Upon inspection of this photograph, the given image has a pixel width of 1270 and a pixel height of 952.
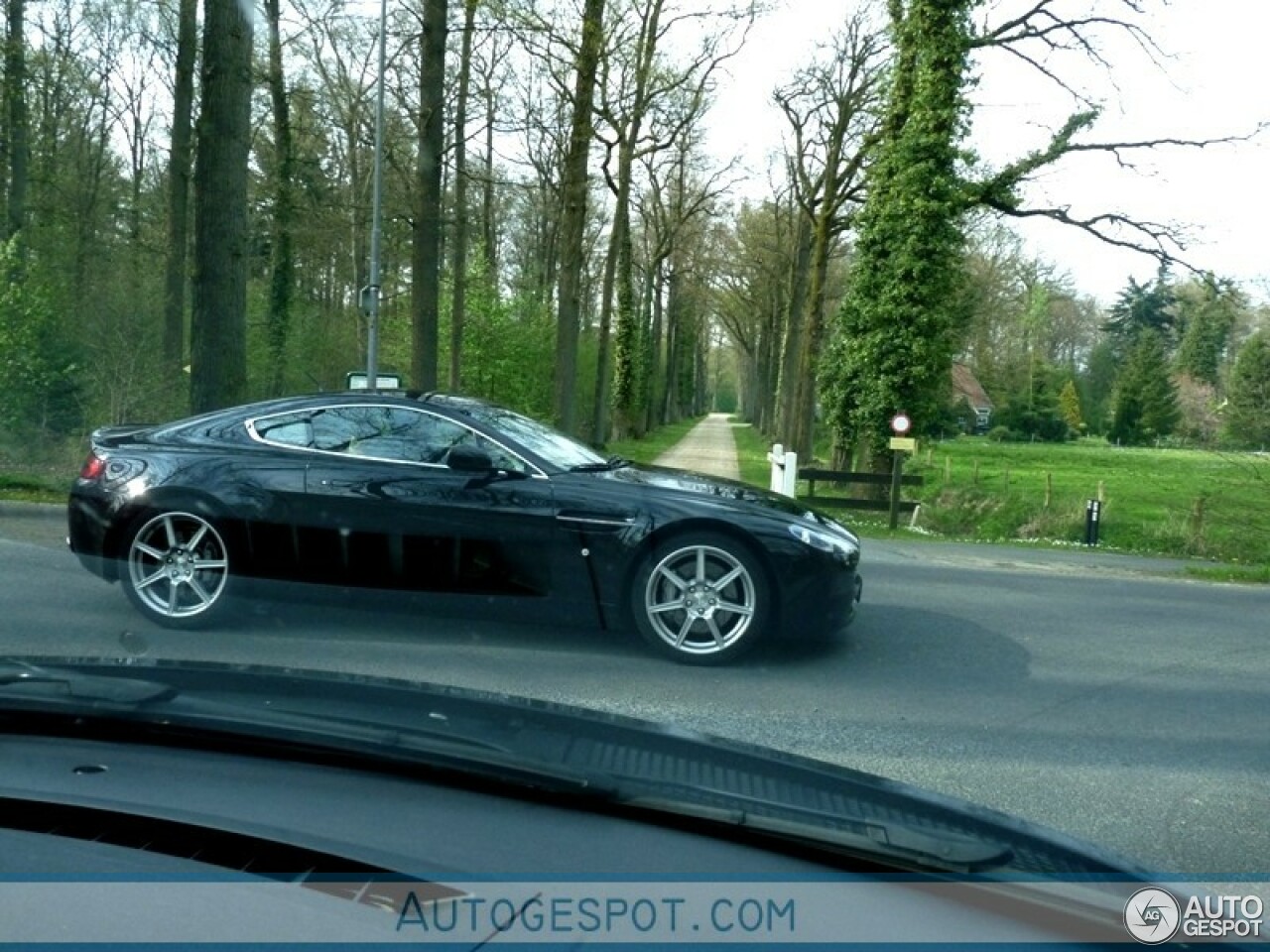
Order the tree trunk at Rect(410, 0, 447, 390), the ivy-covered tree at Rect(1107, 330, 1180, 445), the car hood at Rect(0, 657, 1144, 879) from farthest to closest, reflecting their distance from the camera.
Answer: the ivy-covered tree at Rect(1107, 330, 1180, 445) < the tree trunk at Rect(410, 0, 447, 390) < the car hood at Rect(0, 657, 1144, 879)

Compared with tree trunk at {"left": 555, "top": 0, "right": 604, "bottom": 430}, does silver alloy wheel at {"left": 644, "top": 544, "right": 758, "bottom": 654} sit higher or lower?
lower

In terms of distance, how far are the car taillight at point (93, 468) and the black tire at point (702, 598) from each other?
134 inches

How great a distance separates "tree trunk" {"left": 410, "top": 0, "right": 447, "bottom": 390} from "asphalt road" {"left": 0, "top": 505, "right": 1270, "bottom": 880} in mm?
10993

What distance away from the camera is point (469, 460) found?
279 inches

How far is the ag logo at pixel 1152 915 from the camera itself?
1.89m

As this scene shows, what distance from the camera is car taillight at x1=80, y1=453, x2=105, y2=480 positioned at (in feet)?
24.5

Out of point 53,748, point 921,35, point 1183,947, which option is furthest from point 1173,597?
point 921,35

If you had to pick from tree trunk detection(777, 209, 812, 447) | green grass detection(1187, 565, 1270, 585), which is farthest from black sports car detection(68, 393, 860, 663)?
tree trunk detection(777, 209, 812, 447)

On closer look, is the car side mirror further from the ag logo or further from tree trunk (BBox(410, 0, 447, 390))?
tree trunk (BBox(410, 0, 447, 390))

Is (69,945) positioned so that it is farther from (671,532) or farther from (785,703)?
(671,532)

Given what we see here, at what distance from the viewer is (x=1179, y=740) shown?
5898 millimetres

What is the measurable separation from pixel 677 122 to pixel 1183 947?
1128 inches

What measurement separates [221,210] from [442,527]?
8.45m

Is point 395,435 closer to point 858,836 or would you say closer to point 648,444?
point 858,836
